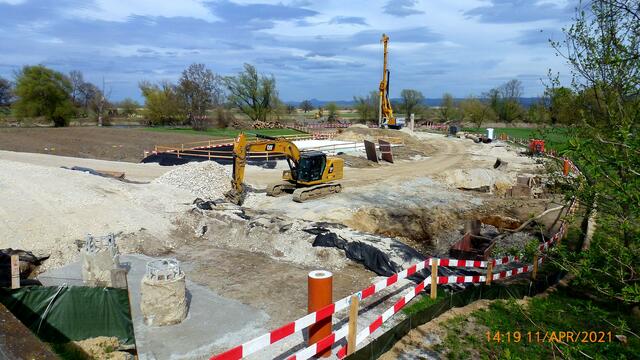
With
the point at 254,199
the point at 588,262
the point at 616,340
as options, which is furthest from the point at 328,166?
the point at 588,262

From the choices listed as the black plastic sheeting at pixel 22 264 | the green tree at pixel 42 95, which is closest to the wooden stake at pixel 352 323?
the black plastic sheeting at pixel 22 264

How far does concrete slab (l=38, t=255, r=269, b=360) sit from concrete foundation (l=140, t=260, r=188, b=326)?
0.17m

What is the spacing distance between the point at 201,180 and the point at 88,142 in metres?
27.4

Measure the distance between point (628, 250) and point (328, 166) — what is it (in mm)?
15801

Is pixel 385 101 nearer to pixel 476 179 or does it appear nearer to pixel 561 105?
pixel 476 179

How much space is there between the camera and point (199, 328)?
8.45 meters

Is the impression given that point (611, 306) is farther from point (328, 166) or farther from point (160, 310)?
point (328, 166)

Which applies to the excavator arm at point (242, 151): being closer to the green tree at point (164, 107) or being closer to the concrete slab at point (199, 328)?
the concrete slab at point (199, 328)

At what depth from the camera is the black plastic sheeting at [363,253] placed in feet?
37.6

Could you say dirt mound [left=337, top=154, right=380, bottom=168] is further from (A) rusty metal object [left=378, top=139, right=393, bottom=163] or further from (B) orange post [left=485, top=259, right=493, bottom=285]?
(B) orange post [left=485, top=259, right=493, bottom=285]

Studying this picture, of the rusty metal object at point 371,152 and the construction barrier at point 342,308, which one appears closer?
the construction barrier at point 342,308

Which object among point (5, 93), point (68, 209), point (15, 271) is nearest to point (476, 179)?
point (68, 209)

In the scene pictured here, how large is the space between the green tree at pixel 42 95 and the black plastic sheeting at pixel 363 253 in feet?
188

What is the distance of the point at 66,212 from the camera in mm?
13781
